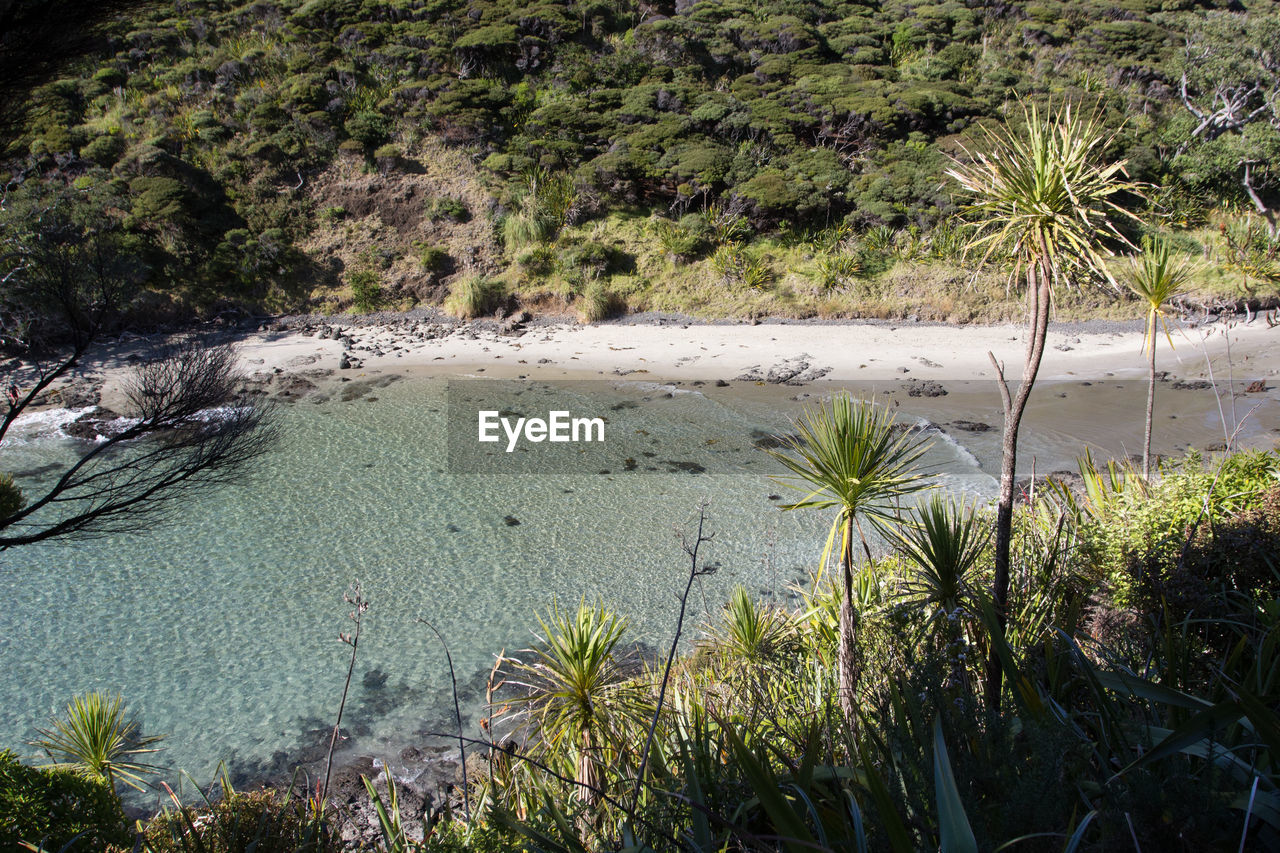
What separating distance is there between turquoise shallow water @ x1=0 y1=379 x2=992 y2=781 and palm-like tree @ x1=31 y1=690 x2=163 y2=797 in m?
0.22

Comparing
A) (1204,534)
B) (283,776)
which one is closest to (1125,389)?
(1204,534)

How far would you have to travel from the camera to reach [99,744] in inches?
186

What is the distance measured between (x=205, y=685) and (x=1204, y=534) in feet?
26.4

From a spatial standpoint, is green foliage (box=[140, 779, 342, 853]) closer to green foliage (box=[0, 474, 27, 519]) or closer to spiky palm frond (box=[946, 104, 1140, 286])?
green foliage (box=[0, 474, 27, 519])

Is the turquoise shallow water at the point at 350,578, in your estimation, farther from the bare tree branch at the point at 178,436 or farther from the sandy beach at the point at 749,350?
the sandy beach at the point at 749,350

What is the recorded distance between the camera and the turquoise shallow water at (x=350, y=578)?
20.2 feet

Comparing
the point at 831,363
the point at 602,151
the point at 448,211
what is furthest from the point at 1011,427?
the point at 602,151

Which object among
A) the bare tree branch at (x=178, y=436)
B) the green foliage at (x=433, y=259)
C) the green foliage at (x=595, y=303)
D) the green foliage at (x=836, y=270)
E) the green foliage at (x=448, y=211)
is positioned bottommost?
the bare tree branch at (x=178, y=436)

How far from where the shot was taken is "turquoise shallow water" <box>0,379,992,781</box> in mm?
6156

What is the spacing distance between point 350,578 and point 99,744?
3.30 m

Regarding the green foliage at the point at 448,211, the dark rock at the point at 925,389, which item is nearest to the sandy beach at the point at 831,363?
the dark rock at the point at 925,389

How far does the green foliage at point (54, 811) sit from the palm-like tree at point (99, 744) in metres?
0.61

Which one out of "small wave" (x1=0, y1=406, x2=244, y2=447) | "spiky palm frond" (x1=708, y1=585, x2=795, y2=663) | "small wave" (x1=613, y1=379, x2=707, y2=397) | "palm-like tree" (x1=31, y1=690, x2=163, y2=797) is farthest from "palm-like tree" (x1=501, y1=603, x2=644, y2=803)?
"small wave" (x1=0, y1=406, x2=244, y2=447)

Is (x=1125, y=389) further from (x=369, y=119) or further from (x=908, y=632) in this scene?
(x=369, y=119)
